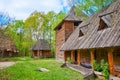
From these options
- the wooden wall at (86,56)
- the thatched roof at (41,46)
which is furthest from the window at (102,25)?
the thatched roof at (41,46)

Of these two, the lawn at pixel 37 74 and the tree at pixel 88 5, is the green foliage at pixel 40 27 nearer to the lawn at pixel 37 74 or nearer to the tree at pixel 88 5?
the tree at pixel 88 5

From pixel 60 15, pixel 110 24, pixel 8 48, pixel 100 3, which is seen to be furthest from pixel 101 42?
pixel 60 15

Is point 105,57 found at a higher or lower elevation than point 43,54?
lower

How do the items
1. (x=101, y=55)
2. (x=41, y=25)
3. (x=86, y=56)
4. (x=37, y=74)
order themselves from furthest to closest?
1. (x=41, y=25)
2. (x=86, y=56)
3. (x=101, y=55)
4. (x=37, y=74)

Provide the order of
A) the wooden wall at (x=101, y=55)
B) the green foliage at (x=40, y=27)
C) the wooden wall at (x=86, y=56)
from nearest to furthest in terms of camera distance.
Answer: the wooden wall at (x=101, y=55) → the wooden wall at (x=86, y=56) → the green foliage at (x=40, y=27)

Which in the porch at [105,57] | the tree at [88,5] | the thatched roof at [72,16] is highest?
the tree at [88,5]

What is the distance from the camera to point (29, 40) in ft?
201

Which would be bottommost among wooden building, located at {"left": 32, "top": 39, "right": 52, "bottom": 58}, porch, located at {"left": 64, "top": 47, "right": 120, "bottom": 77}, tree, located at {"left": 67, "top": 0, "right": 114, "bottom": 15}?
porch, located at {"left": 64, "top": 47, "right": 120, "bottom": 77}

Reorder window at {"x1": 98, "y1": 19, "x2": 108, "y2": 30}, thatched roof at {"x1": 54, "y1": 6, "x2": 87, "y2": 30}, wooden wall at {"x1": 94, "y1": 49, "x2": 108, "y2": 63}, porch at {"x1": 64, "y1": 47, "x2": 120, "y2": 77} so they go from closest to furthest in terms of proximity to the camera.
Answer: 1. porch at {"x1": 64, "y1": 47, "x2": 120, "y2": 77}
2. window at {"x1": 98, "y1": 19, "x2": 108, "y2": 30}
3. wooden wall at {"x1": 94, "y1": 49, "x2": 108, "y2": 63}
4. thatched roof at {"x1": 54, "y1": 6, "x2": 87, "y2": 30}

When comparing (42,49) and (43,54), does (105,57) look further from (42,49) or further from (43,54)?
(43,54)

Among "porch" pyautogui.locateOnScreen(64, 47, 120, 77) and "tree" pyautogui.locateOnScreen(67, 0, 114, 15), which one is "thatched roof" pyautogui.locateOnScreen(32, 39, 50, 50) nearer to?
"tree" pyautogui.locateOnScreen(67, 0, 114, 15)

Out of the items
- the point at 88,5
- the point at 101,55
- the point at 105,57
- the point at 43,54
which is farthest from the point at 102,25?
the point at 43,54

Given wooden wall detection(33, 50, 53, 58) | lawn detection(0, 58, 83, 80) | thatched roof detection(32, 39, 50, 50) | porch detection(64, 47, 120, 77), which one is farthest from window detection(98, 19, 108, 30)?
wooden wall detection(33, 50, 53, 58)

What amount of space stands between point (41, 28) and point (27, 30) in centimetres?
571
